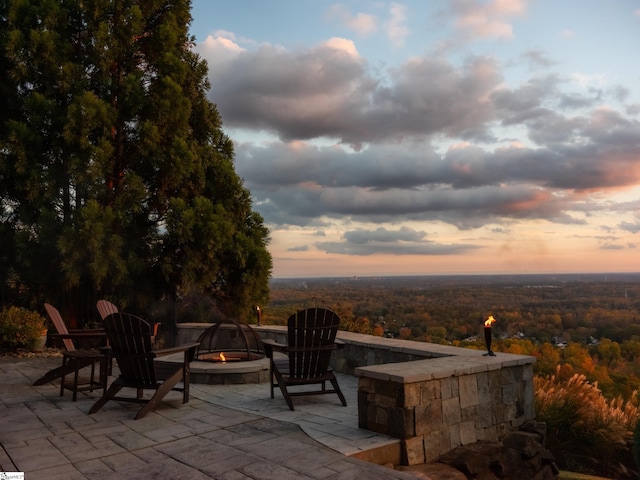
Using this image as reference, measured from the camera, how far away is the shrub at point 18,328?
804 cm

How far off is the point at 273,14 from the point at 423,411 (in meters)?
6.56

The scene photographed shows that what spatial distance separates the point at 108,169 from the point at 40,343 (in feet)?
10.4

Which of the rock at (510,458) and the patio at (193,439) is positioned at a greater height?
the patio at (193,439)

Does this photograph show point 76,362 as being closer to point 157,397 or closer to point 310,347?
point 157,397

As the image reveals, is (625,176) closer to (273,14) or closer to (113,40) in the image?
(273,14)

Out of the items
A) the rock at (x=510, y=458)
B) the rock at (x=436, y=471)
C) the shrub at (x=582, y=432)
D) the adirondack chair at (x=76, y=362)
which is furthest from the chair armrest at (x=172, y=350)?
the shrub at (x=582, y=432)

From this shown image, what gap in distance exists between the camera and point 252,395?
514 centimetres

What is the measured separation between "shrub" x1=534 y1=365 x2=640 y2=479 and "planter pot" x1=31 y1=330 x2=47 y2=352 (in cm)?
760

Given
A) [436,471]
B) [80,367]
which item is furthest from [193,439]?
[80,367]

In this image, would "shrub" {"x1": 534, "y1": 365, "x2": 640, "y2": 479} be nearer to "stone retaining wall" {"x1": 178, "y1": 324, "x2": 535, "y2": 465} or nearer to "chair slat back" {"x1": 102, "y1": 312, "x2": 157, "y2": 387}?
"stone retaining wall" {"x1": 178, "y1": 324, "x2": 535, "y2": 465}

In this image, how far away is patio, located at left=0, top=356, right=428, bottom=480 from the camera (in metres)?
2.98

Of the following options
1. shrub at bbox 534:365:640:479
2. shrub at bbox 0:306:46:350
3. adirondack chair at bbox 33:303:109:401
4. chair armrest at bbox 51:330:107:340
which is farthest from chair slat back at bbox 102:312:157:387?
shrub at bbox 0:306:46:350

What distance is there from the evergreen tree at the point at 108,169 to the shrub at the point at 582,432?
598 cm

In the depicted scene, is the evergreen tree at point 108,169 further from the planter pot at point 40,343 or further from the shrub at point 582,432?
the shrub at point 582,432
